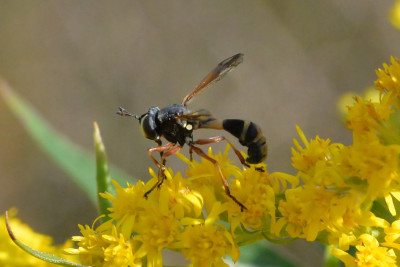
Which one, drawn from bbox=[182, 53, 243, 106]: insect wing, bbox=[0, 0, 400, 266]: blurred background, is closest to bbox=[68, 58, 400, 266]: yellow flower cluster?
bbox=[182, 53, 243, 106]: insect wing

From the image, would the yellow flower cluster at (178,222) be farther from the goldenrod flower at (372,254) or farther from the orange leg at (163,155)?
the goldenrod flower at (372,254)

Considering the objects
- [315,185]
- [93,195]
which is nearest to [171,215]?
[315,185]

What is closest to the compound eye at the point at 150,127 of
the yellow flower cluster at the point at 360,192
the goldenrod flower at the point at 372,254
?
the yellow flower cluster at the point at 360,192

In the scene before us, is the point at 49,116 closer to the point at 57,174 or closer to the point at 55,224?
the point at 57,174

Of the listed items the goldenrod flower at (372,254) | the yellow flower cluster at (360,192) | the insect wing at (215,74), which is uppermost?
the insect wing at (215,74)

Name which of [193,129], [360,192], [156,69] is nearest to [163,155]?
[193,129]

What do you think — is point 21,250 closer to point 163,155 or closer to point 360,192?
point 163,155
